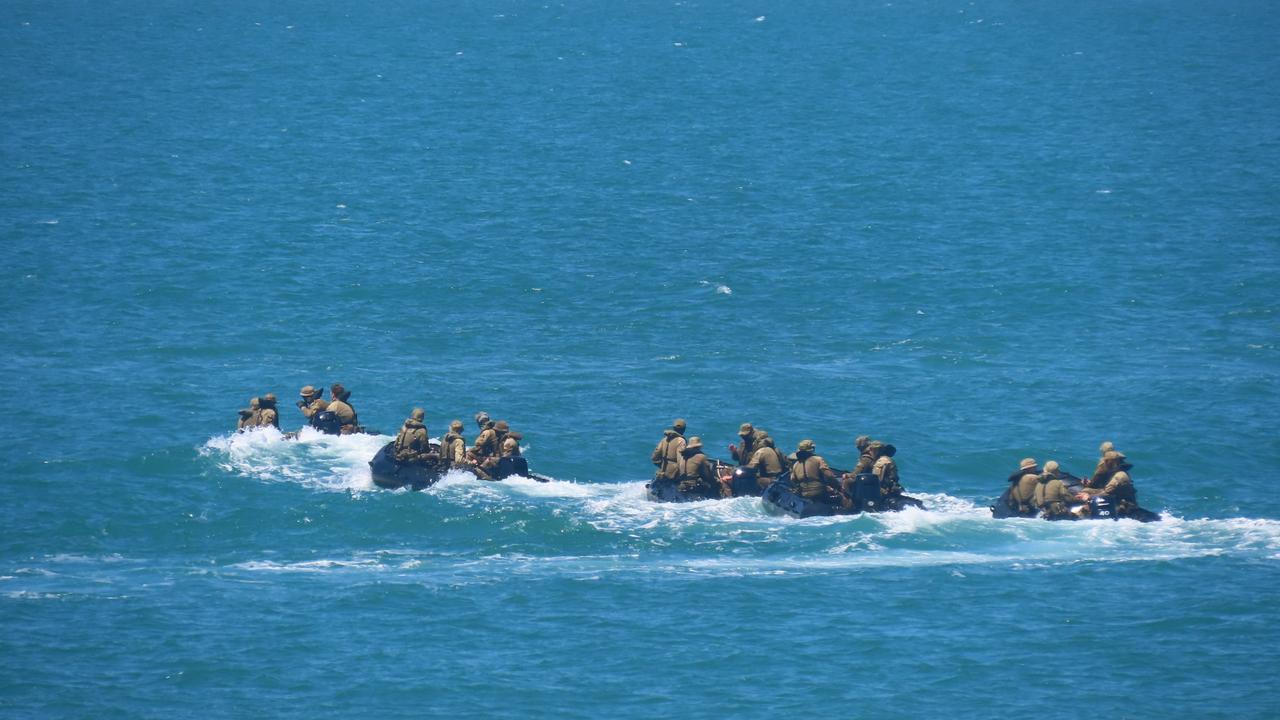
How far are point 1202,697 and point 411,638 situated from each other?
59.2ft

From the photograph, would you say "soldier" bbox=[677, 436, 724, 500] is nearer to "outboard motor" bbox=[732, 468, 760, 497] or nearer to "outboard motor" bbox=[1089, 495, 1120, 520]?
"outboard motor" bbox=[732, 468, 760, 497]

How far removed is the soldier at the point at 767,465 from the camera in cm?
5556

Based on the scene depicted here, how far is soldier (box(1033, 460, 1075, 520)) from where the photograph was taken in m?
52.9

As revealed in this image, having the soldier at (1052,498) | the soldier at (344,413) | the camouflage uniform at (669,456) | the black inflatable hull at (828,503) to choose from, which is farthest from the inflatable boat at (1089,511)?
the soldier at (344,413)

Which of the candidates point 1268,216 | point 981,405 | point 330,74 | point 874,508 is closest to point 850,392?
point 981,405

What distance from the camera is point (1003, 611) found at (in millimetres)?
47250

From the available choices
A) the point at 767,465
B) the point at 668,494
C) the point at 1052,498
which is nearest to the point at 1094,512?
the point at 1052,498

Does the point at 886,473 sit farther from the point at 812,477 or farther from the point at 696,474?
the point at 696,474

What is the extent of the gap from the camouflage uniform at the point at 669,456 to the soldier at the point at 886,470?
5.51 meters

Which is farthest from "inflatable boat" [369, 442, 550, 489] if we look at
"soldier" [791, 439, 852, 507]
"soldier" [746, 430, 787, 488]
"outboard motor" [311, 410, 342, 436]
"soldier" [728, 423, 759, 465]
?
"soldier" [791, 439, 852, 507]

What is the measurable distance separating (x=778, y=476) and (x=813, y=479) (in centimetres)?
178

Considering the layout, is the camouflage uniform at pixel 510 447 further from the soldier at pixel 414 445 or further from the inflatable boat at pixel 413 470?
the soldier at pixel 414 445

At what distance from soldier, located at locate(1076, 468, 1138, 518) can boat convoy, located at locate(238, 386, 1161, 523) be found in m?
0.03

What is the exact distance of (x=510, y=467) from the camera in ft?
187
